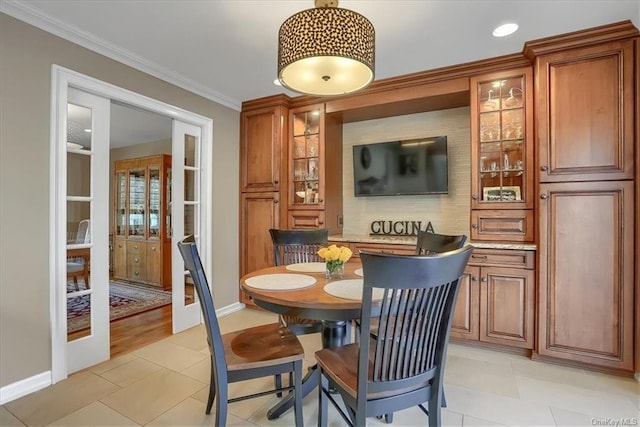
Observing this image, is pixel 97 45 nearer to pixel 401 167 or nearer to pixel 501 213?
pixel 401 167

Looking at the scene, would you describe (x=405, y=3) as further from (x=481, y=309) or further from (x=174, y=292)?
(x=174, y=292)

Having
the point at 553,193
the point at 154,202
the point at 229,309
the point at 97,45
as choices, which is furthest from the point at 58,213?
the point at 553,193

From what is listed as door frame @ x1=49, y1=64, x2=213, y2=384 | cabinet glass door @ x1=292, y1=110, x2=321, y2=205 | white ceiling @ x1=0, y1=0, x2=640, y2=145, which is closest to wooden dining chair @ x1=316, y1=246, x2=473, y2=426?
white ceiling @ x1=0, y1=0, x2=640, y2=145

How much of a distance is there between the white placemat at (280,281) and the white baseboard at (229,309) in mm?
1967

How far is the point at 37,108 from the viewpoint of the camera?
7.07 ft

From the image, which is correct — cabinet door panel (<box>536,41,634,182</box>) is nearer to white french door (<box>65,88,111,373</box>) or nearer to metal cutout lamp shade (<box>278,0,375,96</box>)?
metal cutout lamp shade (<box>278,0,375,96</box>)

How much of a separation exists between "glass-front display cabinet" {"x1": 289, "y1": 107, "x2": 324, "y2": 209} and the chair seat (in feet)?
6.46

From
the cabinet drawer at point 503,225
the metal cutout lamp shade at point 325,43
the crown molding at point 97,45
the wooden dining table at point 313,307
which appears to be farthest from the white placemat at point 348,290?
the crown molding at point 97,45

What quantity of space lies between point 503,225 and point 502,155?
2.08ft

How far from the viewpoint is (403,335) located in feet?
4.41

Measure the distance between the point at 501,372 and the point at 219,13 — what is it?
10.8 ft

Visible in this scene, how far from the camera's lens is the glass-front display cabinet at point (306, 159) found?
3686mm

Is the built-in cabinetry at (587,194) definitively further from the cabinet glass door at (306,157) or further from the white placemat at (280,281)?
the cabinet glass door at (306,157)

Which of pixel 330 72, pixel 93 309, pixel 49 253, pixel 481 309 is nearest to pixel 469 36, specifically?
pixel 330 72
